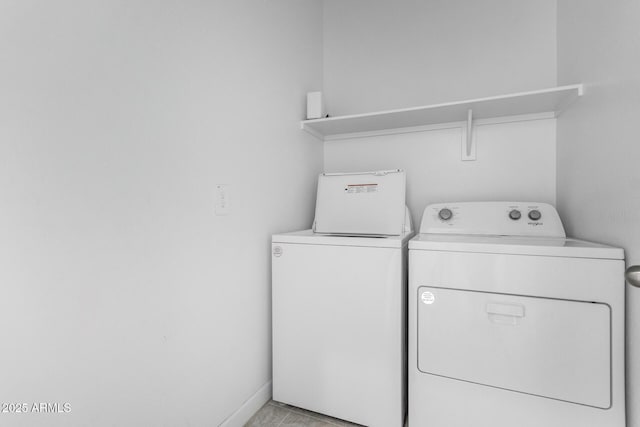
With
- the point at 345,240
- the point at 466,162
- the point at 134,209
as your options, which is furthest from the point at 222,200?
the point at 466,162

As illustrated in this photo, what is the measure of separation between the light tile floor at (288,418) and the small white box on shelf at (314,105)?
166 centimetres

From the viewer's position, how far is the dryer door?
1009 mm

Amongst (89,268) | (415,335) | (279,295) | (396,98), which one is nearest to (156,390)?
(89,268)

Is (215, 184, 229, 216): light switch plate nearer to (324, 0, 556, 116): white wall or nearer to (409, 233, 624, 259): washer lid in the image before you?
(409, 233, 624, 259): washer lid

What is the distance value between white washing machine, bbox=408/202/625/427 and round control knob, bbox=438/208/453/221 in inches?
19.4

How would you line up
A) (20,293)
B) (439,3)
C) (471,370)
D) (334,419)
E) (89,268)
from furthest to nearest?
(439,3), (334,419), (471,370), (89,268), (20,293)

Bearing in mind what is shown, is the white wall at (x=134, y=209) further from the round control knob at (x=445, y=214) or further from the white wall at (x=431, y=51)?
the round control knob at (x=445, y=214)

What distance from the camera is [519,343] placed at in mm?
1094

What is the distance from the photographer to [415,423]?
1261mm

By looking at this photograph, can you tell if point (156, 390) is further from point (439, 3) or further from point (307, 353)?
point (439, 3)

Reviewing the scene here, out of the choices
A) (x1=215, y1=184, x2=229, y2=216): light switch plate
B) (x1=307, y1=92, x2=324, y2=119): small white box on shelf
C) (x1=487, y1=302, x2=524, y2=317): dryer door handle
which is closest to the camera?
(x1=487, y1=302, x2=524, y2=317): dryer door handle

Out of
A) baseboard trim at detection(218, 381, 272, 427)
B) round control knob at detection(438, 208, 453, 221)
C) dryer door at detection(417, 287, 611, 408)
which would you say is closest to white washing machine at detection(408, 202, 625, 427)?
dryer door at detection(417, 287, 611, 408)

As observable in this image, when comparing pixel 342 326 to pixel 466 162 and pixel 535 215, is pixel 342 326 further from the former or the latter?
pixel 466 162

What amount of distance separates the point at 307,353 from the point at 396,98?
1709 millimetres
